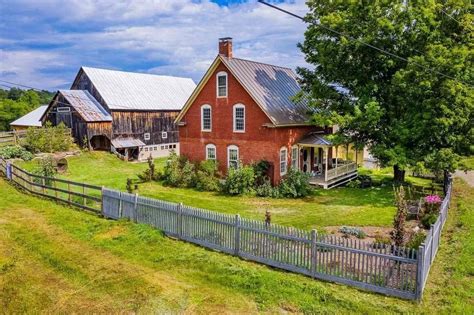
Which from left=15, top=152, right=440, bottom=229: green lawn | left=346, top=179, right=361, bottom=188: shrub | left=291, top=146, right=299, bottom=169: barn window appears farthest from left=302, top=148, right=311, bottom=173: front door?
left=15, top=152, right=440, bottom=229: green lawn

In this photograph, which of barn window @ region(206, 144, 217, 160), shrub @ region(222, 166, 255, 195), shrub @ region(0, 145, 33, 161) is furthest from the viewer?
shrub @ region(0, 145, 33, 161)

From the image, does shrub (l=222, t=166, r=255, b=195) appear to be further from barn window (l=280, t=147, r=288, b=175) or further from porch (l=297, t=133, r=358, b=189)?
porch (l=297, t=133, r=358, b=189)

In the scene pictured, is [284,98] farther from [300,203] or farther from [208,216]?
[208,216]

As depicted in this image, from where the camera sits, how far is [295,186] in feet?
79.5

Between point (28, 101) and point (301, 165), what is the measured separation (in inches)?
3323

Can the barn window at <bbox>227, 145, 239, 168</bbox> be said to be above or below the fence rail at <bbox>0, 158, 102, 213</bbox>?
above

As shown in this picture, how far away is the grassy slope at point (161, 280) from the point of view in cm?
944

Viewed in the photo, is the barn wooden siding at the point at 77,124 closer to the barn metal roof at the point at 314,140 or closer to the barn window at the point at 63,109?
the barn window at the point at 63,109

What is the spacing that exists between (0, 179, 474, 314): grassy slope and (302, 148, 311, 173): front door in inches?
558

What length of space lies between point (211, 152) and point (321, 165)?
29.8 feet

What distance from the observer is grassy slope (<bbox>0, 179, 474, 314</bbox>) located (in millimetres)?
9438

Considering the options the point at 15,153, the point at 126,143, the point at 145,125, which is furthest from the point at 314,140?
the point at 15,153

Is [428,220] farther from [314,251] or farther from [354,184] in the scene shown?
[354,184]

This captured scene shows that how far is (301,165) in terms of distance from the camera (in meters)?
28.4
